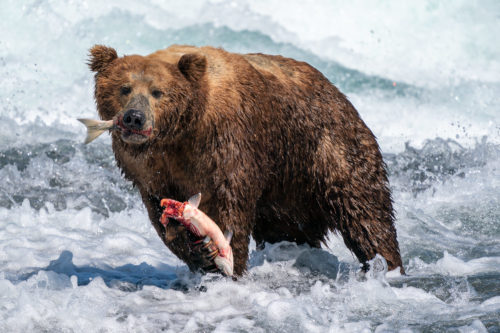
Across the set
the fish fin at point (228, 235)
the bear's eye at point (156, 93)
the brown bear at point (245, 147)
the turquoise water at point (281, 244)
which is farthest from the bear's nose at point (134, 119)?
the turquoise water at point (281, 244)

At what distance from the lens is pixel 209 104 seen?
5117 millimetres

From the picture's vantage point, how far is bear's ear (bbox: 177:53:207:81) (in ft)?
16.4

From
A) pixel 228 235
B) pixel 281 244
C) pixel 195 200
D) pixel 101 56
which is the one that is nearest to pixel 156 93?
pixel 101 56

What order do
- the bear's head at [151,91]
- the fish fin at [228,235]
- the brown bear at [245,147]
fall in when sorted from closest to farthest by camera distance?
1. the bear's head at [151,91]
2. the brown bear at [245,147]
3. the fish fin at [228,235]

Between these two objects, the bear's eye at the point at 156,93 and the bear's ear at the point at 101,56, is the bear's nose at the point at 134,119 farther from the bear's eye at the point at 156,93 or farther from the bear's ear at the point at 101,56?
the bear's ear at the point at 101,56

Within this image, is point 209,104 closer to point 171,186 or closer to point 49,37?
point 171,186

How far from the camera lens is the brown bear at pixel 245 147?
4.99 metres

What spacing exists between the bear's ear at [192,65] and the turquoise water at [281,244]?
1.44 m

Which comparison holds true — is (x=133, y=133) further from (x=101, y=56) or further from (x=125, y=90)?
(x=101, y=56)

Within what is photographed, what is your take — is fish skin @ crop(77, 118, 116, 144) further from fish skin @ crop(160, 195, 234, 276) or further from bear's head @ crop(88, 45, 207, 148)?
fish skin @ crop(160, 195, 234, 276)

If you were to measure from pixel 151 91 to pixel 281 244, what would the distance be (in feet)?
7.02

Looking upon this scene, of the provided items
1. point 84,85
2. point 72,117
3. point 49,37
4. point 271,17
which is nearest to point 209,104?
point 72,117

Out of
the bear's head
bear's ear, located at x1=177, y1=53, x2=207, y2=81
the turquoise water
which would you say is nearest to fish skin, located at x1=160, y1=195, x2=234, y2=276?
the turquoise water

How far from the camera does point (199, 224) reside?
4.96 metres
